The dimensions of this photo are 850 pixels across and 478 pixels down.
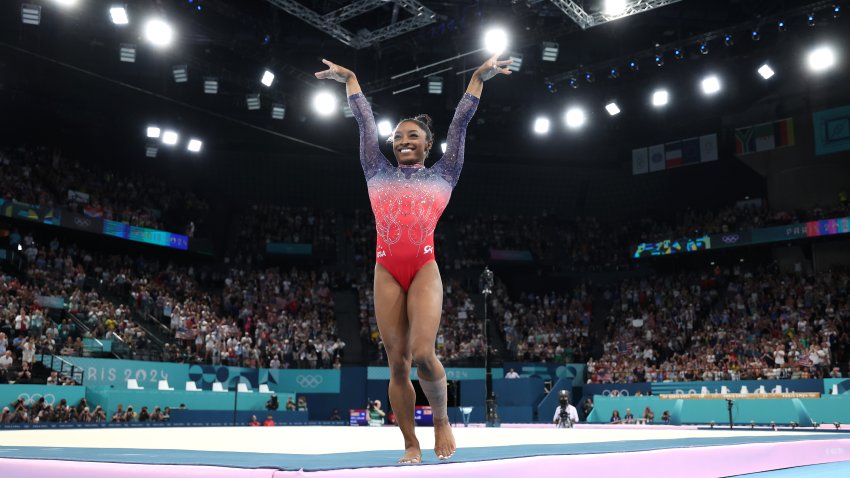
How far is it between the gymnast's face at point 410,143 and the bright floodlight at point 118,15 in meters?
16.4

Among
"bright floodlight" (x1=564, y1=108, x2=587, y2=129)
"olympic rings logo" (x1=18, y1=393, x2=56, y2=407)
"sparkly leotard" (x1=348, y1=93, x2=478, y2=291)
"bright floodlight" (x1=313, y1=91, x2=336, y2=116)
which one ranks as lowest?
"olympic rings logo" (x1=18, y1=393, x2=56, y2=407)

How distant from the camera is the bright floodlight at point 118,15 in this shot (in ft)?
59.5

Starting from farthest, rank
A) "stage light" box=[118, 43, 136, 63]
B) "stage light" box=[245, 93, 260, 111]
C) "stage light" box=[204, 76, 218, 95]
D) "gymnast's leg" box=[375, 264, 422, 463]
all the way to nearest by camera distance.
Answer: "stage light" box=[245, 93, 260, 111], "stage light" box=[204, 76, 218, 95], "stage light" box=[118, 43, 136, 63], "gymnast's leg" box=[375, 264, 422, 463]

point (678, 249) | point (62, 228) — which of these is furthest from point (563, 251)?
point (62, 228)

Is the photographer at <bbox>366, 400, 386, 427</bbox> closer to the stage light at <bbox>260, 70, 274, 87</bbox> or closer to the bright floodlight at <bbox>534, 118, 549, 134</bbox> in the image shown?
the stage light at <bbox>260, 70, 274, 87</bbox>

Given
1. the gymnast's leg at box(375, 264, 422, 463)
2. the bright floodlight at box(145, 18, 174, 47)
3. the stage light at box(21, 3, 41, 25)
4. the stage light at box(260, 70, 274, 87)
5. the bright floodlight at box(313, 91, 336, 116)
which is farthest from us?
the bright floodlight at box(313, 91, 336, 116)

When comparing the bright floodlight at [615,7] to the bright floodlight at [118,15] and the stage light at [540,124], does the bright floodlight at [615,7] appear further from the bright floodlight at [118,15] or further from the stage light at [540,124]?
the bright floodlight at [118,15]

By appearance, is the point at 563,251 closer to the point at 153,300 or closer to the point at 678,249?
the point at 678,249

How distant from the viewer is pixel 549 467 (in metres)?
3.54

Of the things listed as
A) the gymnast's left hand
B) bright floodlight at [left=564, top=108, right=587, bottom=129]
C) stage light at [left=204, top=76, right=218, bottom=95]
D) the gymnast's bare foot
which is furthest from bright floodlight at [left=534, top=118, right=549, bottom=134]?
the gymnast's bare foot

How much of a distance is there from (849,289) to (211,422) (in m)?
21.2

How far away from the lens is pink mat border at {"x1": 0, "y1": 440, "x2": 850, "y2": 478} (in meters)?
3.01

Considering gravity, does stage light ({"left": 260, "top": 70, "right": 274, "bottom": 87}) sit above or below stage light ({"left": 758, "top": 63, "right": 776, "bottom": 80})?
below

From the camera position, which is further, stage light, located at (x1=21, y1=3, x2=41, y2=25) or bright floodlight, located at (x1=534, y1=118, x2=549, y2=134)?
bright floodlight, located at (x1=534, y1=118, x2=549, y2=134)
